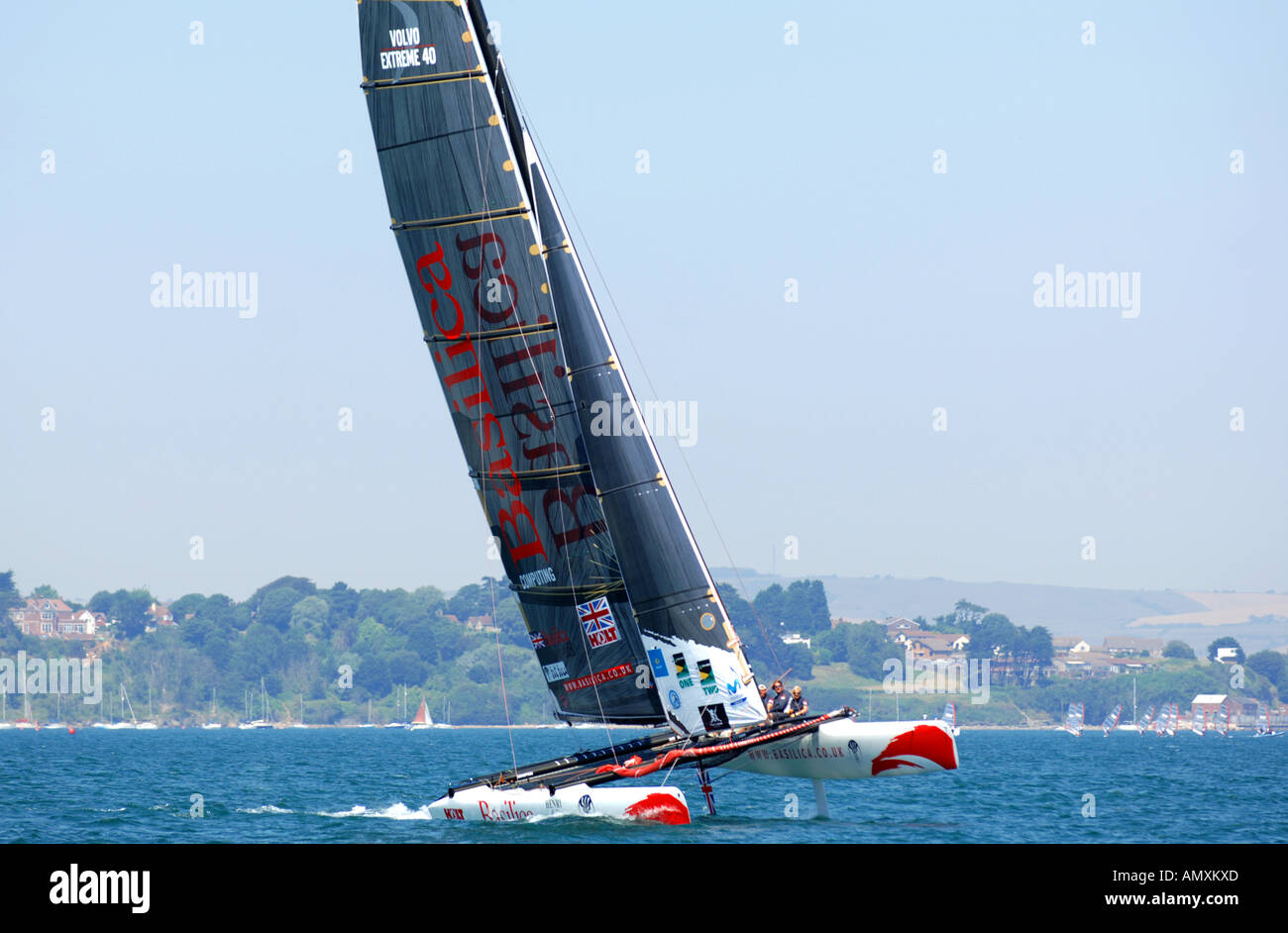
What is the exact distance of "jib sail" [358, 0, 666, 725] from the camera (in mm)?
22797

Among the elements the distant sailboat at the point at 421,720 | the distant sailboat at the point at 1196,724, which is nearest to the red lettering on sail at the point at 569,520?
the distant sailboat at the point at 1196,724

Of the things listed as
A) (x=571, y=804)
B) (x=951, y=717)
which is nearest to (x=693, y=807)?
(x=571, y=804)

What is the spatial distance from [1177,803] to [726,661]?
1674 centimetres

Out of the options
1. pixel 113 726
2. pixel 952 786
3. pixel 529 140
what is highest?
pixel 529 140

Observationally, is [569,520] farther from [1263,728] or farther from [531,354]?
[1263,728]

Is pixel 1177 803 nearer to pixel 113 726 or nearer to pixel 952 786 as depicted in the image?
pixel 952 786

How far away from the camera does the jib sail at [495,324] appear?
2280cm

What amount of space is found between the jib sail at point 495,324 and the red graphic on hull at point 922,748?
393cm

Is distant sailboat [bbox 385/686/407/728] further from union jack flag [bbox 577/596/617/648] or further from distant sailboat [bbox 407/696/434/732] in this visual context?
union jack flag [bbox 577/596/617/648]

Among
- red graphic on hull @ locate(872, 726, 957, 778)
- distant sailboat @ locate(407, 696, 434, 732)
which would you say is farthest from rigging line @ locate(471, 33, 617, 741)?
distant sailboat @ locate(407, 696, 434, 732)

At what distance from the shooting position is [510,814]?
2184 centimetres

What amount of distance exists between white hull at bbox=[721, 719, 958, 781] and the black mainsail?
2.62 feet
